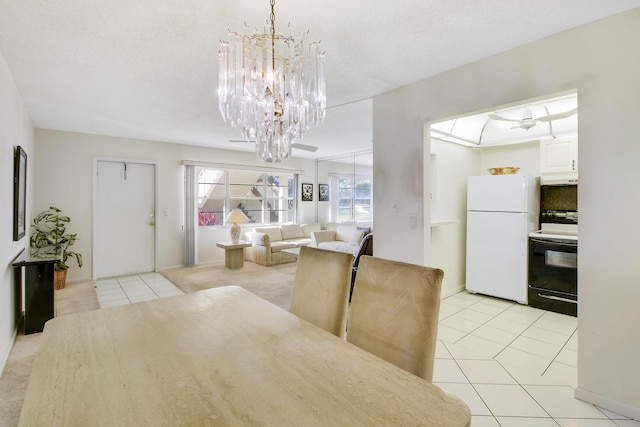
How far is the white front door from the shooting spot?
516 cm

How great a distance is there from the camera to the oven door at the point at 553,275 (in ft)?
11.2

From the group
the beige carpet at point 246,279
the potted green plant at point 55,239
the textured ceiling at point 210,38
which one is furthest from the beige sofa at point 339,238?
the potted green plant at point 55,239

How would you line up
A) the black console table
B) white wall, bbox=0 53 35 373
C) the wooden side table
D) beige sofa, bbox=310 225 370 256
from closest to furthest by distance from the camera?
1. white wall, bbox=0 53 35 373
2. the black console table
3. beige sofa, bbox=310 225 370 256
4. the wooden side table

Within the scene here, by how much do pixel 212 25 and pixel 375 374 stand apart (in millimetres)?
2154

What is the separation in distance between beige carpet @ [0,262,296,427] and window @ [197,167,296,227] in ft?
3.95

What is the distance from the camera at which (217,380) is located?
3.22 feet

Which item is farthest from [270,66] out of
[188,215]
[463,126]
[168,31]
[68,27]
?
[188,215]

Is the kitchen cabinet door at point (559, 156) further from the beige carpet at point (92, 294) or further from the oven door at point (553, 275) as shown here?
the beige carpet at point (92, 294)

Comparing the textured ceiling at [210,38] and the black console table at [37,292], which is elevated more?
the textured ceiling at [210,38]

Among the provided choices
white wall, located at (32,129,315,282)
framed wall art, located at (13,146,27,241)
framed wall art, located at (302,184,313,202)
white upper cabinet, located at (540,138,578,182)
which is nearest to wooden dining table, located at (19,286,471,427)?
framed wall art, located at (13,146,27,241)

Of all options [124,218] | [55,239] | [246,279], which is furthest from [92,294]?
[246,279]

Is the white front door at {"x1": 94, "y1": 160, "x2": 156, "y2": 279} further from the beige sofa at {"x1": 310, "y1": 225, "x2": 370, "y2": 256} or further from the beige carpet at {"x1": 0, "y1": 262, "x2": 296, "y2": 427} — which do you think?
the beige sofa at {"x1": 310, "y1": 225, "x2": 370, "y2": 256}

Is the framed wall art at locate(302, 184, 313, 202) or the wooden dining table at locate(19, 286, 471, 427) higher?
the framed wall art at locate(302, 184, 313, 202)

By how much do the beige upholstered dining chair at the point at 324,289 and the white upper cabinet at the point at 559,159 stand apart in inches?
137
